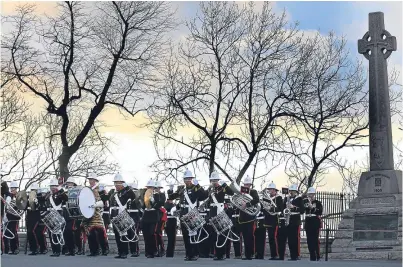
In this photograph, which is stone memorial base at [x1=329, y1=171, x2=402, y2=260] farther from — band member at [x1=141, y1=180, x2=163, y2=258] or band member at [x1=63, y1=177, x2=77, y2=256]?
band member at [x1=63, y1=177, x2=77, y2=256]

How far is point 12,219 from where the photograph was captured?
947 inches

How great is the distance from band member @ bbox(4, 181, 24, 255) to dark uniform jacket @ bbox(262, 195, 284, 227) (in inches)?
255

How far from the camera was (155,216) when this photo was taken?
70.0ft

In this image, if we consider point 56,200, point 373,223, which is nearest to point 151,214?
point 56,200

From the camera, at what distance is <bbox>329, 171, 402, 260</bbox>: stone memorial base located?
22.6 meters

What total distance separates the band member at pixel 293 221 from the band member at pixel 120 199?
11.6 ft

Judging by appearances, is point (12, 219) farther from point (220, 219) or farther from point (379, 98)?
point (379, 98)

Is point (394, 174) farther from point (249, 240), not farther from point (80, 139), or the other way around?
point (80, 139)

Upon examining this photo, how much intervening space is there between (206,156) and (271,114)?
8.48 ft

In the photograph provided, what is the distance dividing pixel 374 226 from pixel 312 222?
2078 mm

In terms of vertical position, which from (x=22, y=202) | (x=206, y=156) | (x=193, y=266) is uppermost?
(x=206, y=156)

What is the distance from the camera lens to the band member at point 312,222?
71.5ft

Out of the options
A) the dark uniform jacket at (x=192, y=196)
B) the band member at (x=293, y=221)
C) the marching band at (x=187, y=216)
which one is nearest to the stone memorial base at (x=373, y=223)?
the marching band at (x=187, y=216)

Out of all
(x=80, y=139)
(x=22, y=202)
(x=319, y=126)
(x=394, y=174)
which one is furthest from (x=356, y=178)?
(x=22, y=202)
